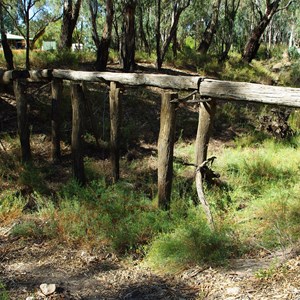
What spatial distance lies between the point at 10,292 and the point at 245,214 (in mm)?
2948

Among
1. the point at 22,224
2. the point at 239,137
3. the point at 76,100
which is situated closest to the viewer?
the point at 22,224

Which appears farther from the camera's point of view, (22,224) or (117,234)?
(22,224)

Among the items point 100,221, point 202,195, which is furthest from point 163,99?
point 100,221

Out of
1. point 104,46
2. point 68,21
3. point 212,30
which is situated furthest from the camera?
point 212,30

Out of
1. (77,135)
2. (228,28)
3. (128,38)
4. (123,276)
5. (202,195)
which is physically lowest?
(123,276)

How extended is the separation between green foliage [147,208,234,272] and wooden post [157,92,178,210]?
97 centimetres

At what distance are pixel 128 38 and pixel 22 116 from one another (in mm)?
6368

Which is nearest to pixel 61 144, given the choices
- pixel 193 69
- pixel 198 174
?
pixel 198 174

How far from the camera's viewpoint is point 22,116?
700cm

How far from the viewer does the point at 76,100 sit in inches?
251

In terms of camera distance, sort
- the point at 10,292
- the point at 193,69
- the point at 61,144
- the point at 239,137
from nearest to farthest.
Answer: the point at 10,292 → the point at 61,144 → the point at 239,137 → the point at 193,69

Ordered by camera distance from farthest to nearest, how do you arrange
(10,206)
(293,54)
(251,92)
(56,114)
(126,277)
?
(293,54) → (56,114) → (10,206) → (251,92) → (126,277)

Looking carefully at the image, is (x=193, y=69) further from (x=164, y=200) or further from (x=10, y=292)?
(x=10, y=292)

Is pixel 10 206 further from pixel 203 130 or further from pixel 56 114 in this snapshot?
pixel 203 130
